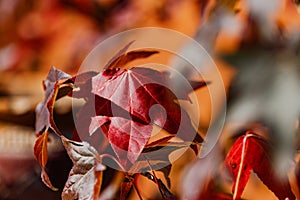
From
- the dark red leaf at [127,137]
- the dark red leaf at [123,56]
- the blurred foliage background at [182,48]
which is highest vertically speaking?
the dark red leaf at [123,56]

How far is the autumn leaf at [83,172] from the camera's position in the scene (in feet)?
1.35

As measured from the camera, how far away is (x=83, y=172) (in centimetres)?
42

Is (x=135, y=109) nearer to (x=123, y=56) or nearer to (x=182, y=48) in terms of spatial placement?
(x=123, y=56)

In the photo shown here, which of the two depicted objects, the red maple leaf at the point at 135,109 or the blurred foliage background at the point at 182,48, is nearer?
the red maple leaf at the point at 135,109

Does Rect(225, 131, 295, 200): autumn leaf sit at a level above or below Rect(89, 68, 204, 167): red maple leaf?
below

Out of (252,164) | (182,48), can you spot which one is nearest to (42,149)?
(252,164)

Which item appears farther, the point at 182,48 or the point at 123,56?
the point at 182,48

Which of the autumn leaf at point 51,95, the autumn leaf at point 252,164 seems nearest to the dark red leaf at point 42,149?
the autumn leaf at point 51,95

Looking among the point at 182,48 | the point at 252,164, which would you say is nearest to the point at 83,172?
the point at 252,164

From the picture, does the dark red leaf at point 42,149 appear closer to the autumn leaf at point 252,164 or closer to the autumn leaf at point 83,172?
the autumn leaf at point 83,172

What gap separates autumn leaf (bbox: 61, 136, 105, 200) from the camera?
1.35 ft

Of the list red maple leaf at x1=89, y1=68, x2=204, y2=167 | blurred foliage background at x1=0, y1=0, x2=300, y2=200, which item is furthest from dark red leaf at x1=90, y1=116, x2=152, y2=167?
blurred foliage background at x1=0, y1=0, x2=300, y2=200

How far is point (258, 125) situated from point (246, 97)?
1.5 inches

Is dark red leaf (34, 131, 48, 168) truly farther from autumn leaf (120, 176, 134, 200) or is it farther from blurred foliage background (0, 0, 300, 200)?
blurred foliage background (0, 0, 300, 200)
